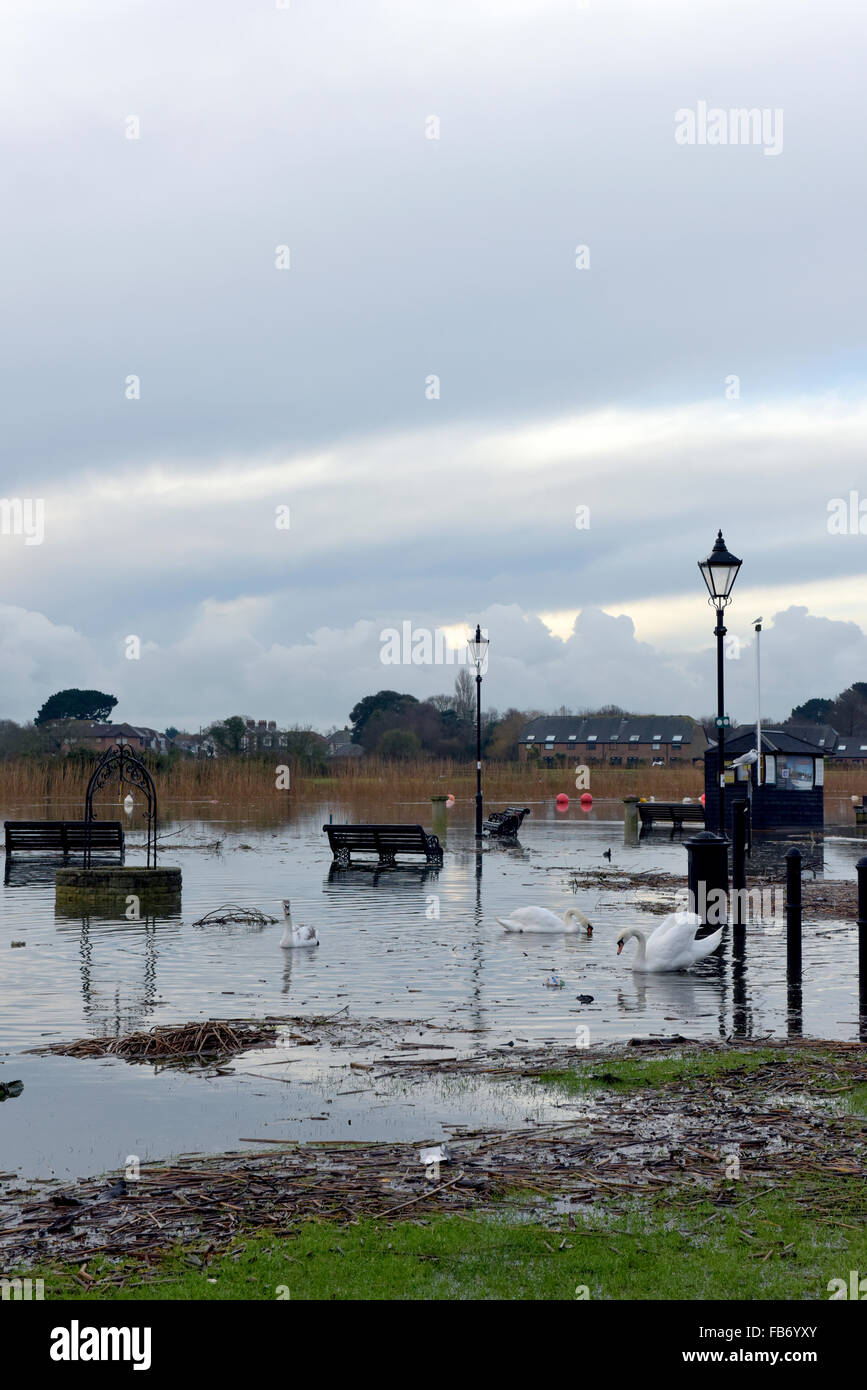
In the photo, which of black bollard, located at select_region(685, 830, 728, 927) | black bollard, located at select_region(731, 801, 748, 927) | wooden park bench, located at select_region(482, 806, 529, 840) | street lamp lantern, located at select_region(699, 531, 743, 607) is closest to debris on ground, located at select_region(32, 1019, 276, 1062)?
black bollard, located at select_region(685, 830, 728, 927)

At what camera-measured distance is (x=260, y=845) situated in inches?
1380

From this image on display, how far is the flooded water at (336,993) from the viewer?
26.7 ft

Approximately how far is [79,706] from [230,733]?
181 ft

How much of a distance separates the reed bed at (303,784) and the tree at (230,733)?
11.9 metres

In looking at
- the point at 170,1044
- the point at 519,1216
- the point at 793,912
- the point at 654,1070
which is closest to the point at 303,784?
the point at 793,912

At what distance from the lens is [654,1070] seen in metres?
9.27

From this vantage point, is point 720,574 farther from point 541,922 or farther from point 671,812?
point 671,812

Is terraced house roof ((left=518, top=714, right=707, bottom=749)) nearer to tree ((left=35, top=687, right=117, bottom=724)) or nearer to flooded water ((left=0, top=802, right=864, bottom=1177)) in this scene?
tree ((left=35, top=687, right=117, bottom=724))

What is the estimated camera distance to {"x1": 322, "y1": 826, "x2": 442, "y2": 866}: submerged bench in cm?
2786

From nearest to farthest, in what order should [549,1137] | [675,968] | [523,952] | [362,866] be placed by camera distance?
[549,1137] < [675,968] < [523,952] < [362,866]

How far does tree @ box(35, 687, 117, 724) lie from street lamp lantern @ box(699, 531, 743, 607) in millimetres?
125389
